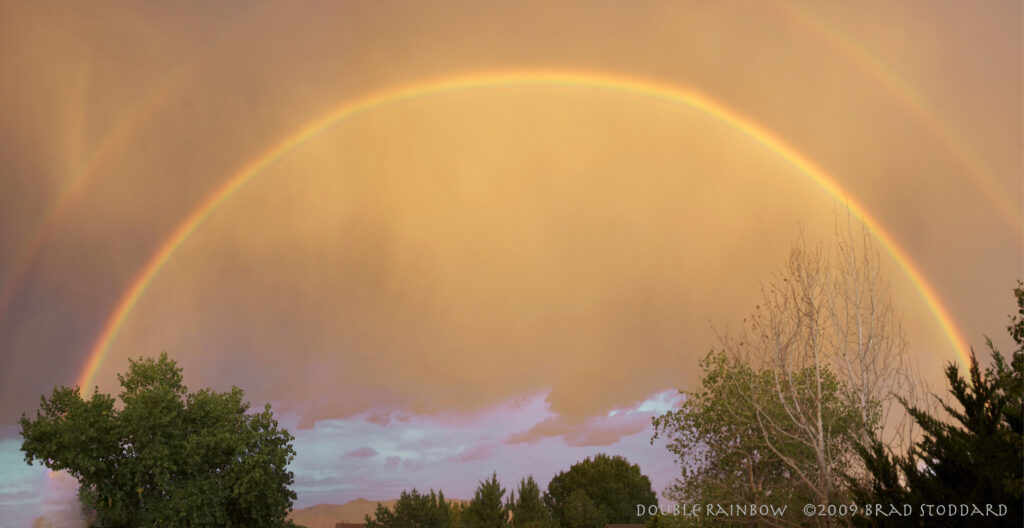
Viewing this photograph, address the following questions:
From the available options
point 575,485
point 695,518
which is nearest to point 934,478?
point 695,518

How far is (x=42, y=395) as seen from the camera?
35.7 m

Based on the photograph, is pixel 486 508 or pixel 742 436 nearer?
pixel 742 436

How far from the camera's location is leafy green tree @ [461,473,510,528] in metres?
48.5

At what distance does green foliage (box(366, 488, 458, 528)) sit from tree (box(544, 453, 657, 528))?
37588 millimetres

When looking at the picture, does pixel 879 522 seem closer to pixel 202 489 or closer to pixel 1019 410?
pixel 1019 410

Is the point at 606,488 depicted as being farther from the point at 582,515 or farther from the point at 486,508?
the point at 486,508

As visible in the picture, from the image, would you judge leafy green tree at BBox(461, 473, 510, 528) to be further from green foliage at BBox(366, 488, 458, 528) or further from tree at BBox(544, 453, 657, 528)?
tree at BBox(544, 453, 657, 528)

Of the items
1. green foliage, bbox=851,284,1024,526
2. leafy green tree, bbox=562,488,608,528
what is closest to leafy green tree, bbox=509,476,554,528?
leafy green tree, bbox=562,488,608,528

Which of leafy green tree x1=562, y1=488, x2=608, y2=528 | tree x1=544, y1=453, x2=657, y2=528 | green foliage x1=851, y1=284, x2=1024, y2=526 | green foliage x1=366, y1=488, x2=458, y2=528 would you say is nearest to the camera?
green foliage x1=851, y1=284, x2=1024, y2=526

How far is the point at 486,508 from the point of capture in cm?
4859

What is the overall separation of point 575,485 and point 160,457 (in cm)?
6087

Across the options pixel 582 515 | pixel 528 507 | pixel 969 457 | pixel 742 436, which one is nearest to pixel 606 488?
pixel 582 515

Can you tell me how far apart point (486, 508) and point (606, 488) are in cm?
4111

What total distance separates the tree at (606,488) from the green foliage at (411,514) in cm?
3759
